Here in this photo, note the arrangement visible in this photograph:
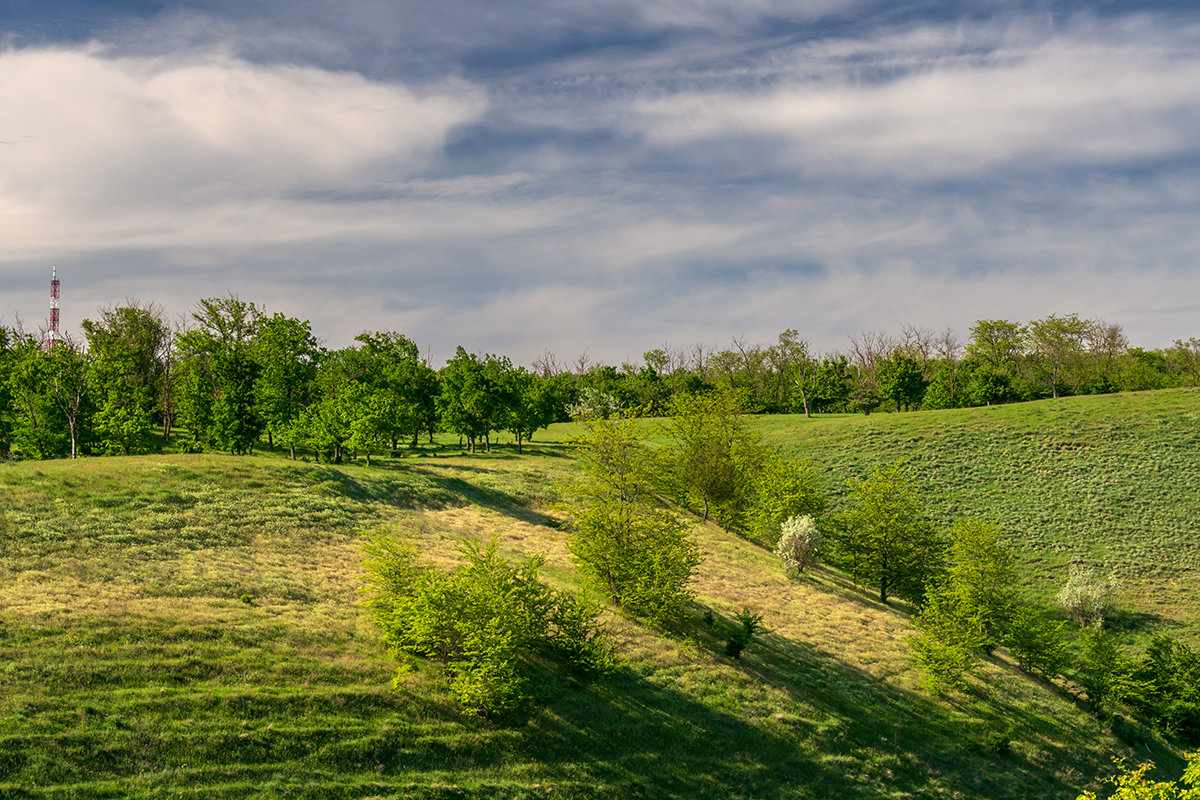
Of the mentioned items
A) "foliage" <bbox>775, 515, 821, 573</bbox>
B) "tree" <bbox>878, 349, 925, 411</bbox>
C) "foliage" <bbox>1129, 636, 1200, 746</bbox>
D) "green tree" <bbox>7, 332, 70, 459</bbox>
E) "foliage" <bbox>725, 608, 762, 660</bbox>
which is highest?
"tree" <bbox>878, 349, 925, 411</bbox>

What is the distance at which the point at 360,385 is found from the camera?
187 ft

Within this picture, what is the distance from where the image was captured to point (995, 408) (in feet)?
264

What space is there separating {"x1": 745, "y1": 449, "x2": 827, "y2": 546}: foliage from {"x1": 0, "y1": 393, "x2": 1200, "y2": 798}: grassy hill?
5.16m

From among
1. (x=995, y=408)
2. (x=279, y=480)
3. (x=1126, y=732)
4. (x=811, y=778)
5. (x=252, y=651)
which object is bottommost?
(x=1126, y=732)

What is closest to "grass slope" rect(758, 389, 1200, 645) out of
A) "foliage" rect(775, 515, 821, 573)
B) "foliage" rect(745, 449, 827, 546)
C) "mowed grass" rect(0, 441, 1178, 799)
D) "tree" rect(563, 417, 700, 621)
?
"foliage" rect(745, 449, 827, 546)

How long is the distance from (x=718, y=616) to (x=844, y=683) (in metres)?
6.59

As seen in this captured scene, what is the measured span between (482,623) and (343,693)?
15.5 feet

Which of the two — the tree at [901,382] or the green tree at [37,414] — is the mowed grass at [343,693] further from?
the tree at [901,382]

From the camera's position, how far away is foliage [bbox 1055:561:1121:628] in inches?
1614

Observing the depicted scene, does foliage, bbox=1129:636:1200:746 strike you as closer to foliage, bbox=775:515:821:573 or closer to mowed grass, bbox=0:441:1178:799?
mowed grass, bbox=0:441:1178:799

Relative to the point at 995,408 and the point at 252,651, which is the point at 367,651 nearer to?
the point at 252,651

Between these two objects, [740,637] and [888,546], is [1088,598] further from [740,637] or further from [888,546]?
[740,637]

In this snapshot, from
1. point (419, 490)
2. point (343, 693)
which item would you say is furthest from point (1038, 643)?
point (419, 490)

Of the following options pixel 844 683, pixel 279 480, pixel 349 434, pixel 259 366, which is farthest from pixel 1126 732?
pixel 259 366
